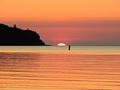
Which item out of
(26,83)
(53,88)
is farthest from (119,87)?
(26,83)

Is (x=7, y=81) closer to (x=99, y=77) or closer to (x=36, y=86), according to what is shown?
(x=36, y=86)

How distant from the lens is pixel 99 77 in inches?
1032

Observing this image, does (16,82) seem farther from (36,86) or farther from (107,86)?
(107,86)

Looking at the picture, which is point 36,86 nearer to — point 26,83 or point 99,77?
point 26,83

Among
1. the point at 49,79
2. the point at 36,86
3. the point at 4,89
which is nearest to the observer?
the point at 4,89

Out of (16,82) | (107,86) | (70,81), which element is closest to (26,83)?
(16,82)

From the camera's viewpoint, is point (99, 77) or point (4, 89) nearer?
point (4, 89)

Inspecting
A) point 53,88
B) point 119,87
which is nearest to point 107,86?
point 119,87

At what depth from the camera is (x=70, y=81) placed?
2380 cm

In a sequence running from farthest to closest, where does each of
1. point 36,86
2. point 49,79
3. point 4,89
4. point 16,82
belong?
1. point 49,79
2. point 16,82
3. point 36,86
4. point 4,89

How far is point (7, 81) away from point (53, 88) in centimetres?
385

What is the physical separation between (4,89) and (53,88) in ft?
7.23

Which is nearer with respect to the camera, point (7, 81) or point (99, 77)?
point (7, 81)

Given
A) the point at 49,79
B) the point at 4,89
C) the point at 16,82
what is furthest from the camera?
the point at 49,79
